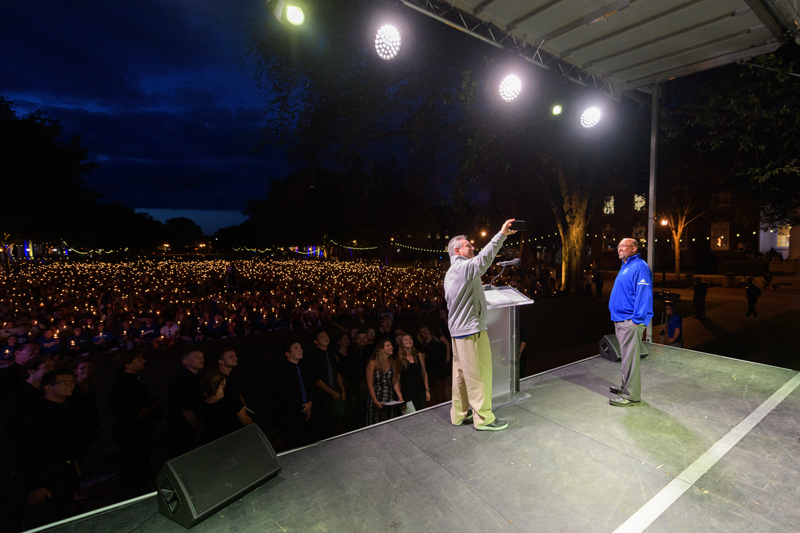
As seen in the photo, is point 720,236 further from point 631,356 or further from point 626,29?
point 631,356

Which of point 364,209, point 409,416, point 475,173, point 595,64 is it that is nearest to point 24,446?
point 409,416

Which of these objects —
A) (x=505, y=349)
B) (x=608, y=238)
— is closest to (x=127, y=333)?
(x=505, y=349)

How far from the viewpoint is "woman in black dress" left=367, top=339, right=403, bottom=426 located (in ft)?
14.4

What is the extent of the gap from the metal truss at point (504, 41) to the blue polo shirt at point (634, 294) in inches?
139

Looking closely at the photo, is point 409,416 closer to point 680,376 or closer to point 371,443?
point 371,443

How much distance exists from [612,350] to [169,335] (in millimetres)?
9403

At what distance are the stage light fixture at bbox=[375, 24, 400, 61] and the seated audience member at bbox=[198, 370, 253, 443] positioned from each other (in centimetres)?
467

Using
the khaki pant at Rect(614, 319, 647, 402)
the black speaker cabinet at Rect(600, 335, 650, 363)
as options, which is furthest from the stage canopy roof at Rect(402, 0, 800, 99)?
the black speaker cabinet at Rect(600, 335, 650, 363)

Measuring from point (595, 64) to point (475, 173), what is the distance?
500 centimetres

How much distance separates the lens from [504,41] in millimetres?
5492

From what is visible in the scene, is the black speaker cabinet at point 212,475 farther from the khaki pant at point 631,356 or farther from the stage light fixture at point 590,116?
the stage light fixture at point 590,116

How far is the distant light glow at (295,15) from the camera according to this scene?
14.1ft

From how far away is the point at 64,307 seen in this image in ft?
33.3

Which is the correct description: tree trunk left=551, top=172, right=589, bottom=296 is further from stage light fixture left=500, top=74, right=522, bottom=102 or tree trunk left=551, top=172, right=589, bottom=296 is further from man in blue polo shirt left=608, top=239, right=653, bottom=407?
man in blue polo shirt left=608, top=239, right=653, bottom=407
